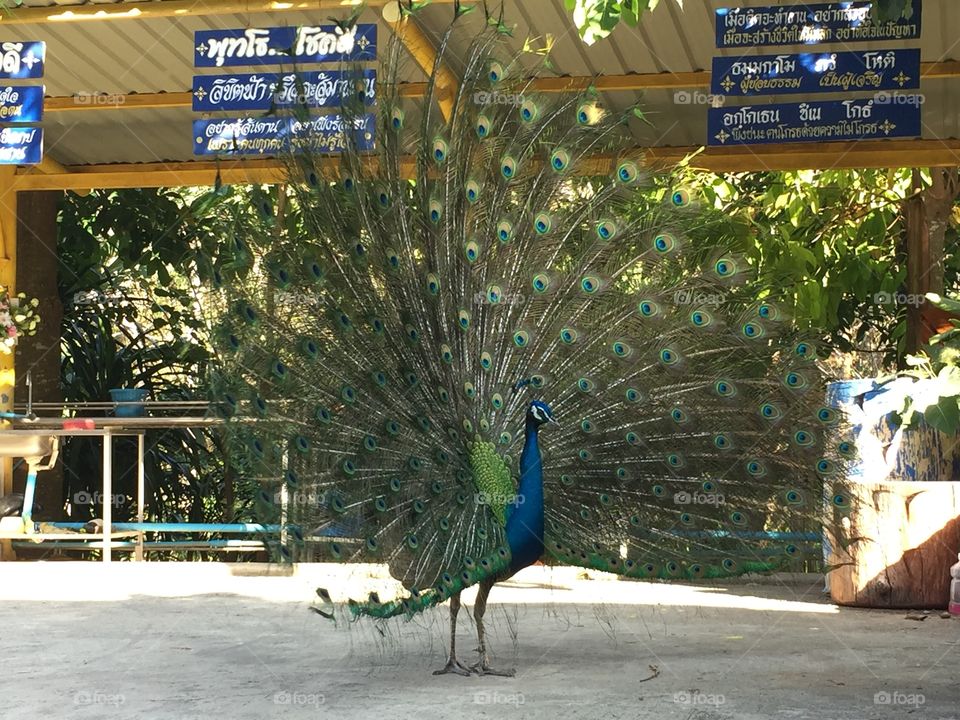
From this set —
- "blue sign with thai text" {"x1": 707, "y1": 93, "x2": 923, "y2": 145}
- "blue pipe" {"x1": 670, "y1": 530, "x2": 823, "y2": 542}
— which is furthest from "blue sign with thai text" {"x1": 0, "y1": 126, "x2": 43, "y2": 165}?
"blue pipe" {"x1": 670, "y1": 530, "x2": 823, "y2": 542}

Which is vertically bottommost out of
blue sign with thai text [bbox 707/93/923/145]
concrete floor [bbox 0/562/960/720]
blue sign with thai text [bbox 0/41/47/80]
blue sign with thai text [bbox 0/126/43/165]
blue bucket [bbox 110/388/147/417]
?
concrete floor [bbox 0/562/960/720]

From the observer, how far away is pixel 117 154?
46.0ft

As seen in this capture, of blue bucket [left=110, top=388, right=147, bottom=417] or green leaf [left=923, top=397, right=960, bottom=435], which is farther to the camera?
blue bucket [left=110, top=388, right=147, bottom=417]

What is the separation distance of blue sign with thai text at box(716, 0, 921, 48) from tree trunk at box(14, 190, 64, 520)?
7.99m

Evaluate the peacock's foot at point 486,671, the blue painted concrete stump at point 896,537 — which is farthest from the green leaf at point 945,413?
the blue painted concrete stump at point 896,537

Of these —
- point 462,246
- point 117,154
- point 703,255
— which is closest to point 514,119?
point 462,246

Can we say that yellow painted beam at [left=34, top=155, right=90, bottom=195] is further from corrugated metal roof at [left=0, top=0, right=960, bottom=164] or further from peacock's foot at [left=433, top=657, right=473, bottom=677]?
peacock's foot at [left=433, top=657, right=473, bottom=677]

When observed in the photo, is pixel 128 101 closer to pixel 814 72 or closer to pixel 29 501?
pixel 29 501

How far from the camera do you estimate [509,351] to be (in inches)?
277

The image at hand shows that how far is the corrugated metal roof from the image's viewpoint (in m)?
10.3

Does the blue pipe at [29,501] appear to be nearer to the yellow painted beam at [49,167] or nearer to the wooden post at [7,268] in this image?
the wooden post at [7,268]

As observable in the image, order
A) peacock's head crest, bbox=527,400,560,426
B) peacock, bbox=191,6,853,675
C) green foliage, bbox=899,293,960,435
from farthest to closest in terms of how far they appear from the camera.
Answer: peacock, bbox=191,6,853,675 → peacock's head crest, bbox=527,400,560,426 → green foliage, bbox=899,293,960,435

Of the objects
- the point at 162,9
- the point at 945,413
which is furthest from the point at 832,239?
the point at 945,413

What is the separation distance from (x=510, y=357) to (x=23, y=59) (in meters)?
5.84
